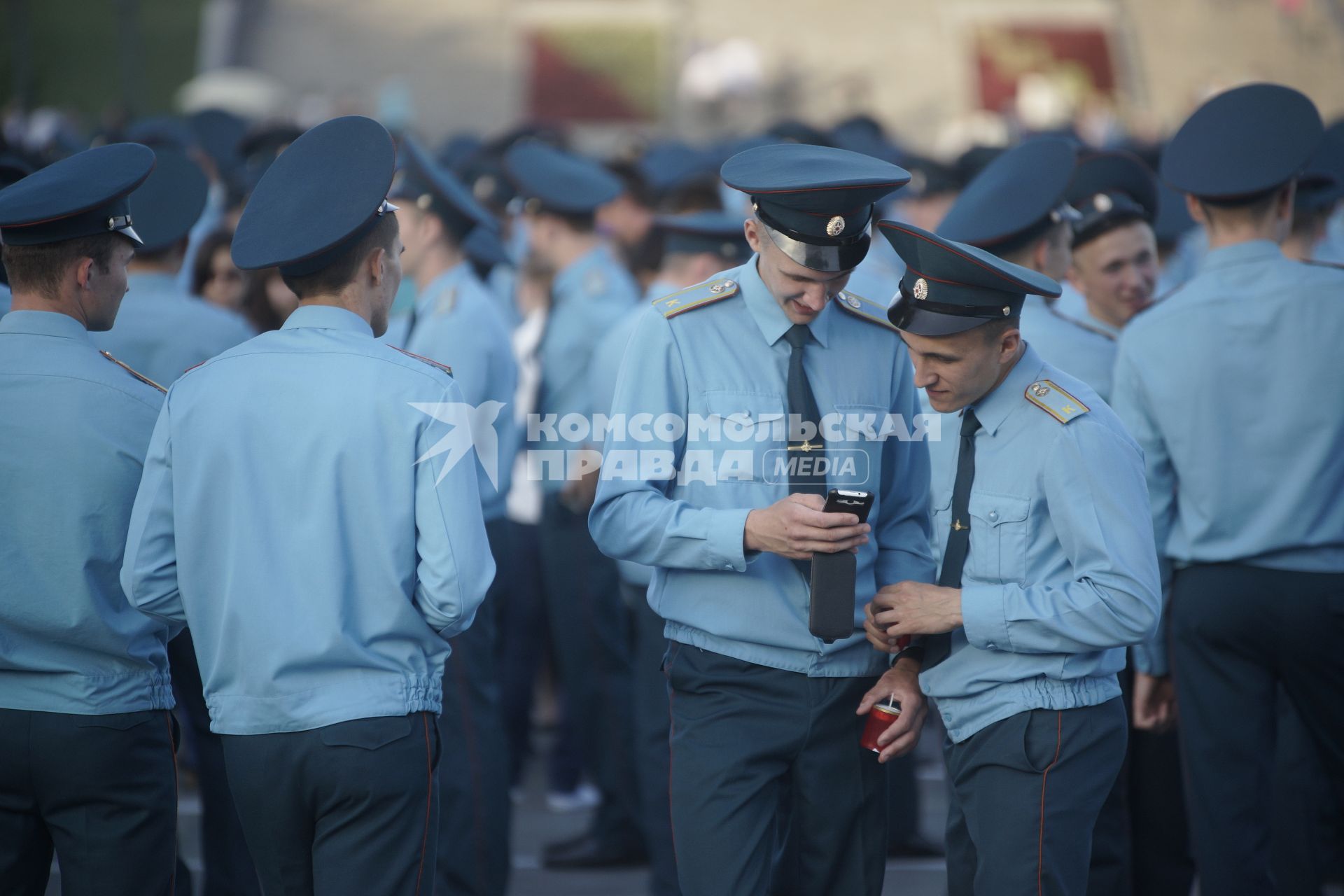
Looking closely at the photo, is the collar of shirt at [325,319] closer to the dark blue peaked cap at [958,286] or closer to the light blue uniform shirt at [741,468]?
the light blue uniform shirt at [741,468]

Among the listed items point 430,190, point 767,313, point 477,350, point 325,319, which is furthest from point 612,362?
point 325,319

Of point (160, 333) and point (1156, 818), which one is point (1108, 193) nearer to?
point (1156, 818)

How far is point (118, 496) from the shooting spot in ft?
10.4

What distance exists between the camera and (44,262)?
3281mm

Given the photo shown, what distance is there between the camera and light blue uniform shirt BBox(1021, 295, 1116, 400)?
4.30 m

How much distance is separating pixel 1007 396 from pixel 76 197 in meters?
2.32

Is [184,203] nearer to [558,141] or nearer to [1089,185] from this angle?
[1089,185]

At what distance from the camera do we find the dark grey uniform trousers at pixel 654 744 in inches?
191

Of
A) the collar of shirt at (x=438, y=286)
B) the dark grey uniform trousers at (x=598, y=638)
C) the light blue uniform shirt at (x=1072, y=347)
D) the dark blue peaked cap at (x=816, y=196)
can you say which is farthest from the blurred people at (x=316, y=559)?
the dark grey uniform trousers at (x=598, y=638)

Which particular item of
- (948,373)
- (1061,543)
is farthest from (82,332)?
(1061,543)

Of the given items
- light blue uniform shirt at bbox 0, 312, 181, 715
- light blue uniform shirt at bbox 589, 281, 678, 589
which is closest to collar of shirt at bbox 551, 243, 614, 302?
light blue uniform shirt at bbox 589, 281, 678, 589

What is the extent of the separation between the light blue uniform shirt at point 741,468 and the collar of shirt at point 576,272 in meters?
2.80

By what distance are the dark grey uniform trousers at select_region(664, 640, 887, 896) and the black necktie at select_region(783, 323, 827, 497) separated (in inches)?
18.7

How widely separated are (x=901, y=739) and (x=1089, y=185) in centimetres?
229
